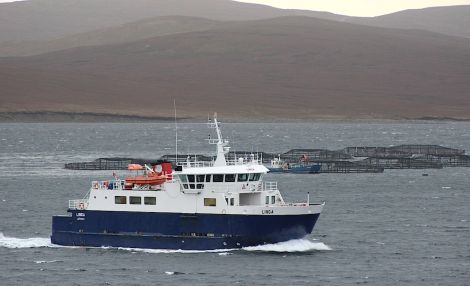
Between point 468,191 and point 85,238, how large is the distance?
1892 inches

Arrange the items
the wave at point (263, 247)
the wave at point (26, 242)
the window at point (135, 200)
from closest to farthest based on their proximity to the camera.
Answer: the wave at point (263, 247)
the window at point (135, 200)
the wave at point (26, 242)

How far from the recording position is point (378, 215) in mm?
80688

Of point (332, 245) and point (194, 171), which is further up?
point (194, 171)

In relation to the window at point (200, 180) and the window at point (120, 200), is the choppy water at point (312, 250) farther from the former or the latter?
the window at point (200, 180)

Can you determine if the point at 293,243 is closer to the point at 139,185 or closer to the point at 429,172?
the point at 139,185

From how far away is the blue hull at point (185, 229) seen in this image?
58.6 meters

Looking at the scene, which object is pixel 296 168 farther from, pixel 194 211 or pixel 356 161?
pixel 194 211

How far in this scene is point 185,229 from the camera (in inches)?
2338

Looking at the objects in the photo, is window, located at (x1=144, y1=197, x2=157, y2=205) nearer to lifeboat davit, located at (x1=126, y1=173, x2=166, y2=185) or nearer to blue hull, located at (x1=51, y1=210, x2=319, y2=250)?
blue hull, located at (x1=51, y1=210, x2=319, y2=250)

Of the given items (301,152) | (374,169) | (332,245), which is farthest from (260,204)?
(301,152)

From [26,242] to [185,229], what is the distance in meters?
11.0

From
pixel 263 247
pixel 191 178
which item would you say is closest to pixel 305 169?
pixel 191 178

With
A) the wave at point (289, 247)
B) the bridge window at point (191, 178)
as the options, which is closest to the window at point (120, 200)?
the bridge window at point (191, 178)

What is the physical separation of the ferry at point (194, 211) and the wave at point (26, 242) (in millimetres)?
3151
